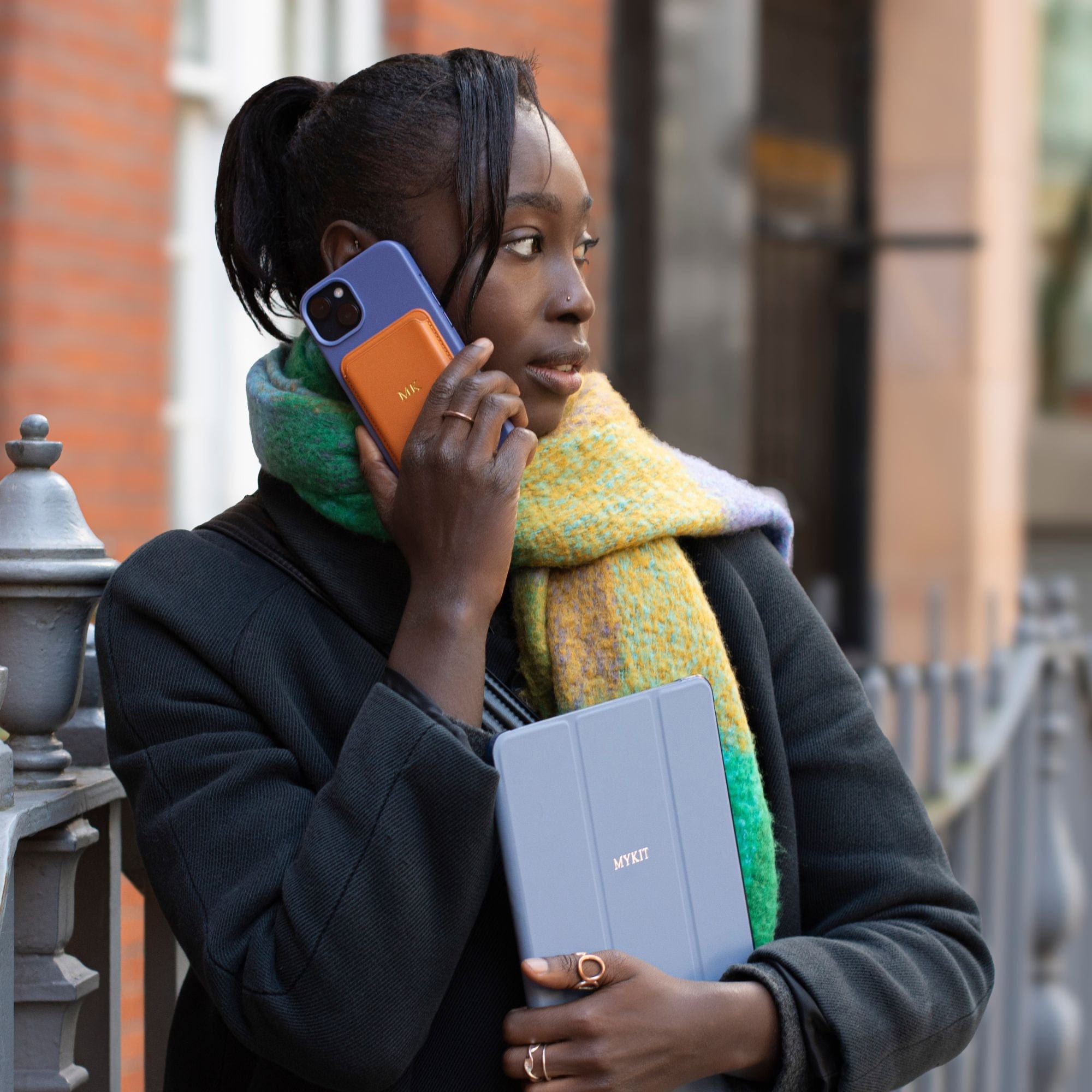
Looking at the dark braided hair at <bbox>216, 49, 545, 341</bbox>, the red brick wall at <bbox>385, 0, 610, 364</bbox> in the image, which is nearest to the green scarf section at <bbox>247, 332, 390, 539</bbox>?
the dark braided hair at <bbox>216, 49, 545, 341</bbox>

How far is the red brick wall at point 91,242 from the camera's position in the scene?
12.4 ft

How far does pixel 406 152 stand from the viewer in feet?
4.99

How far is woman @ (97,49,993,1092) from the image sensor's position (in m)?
1.36

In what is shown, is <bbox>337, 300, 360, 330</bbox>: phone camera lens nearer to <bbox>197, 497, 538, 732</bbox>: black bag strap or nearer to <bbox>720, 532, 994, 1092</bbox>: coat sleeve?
<bbox>197, 497, 538, 732</bbox>: black bag strap

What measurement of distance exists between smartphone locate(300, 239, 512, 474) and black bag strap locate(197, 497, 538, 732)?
15cm

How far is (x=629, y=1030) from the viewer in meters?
1.37

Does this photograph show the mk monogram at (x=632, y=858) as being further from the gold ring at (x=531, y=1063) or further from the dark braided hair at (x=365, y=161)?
the dark braided hair at (x=365, y=161)

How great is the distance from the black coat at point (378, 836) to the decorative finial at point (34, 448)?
0.48 ft

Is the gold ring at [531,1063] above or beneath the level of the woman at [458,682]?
beneath

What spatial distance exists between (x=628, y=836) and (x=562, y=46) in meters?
4.70

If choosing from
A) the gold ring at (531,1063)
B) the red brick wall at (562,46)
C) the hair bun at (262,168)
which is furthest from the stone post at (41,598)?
→ the red brick wall at (562,46)

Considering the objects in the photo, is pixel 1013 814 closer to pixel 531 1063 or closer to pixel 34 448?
pixel 531 1063

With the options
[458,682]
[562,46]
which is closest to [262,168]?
[458,682]

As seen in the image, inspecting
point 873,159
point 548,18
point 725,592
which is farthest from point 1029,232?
point 725,592
